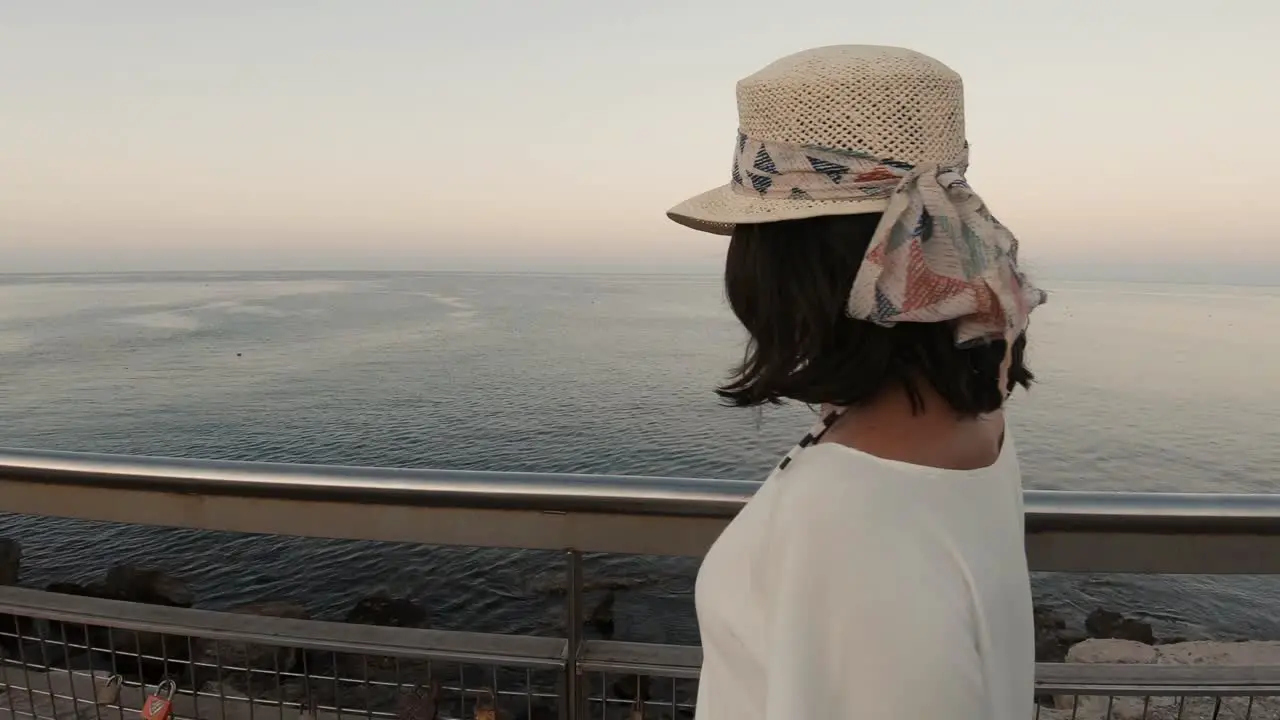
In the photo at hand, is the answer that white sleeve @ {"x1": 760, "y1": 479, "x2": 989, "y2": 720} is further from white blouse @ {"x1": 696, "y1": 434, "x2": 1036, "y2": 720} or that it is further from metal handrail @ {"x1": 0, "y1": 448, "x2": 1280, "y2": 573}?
metal handrail @ {"x1": 0, "y1": 448, "x2": 1280, "y2": 573}

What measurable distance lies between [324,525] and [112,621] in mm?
706

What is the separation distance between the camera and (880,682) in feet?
2.14

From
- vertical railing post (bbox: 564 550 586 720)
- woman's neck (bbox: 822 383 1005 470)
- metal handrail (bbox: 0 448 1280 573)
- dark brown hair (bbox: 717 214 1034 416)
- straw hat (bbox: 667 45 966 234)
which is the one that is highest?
straw hat (bbox: 667 45 966 234)

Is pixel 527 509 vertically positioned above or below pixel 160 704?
above

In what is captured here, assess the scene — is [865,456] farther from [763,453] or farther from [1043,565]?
[763,453]

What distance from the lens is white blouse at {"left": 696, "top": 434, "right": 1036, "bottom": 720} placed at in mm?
647

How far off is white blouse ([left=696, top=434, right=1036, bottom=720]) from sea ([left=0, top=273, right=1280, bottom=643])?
0.24 metres

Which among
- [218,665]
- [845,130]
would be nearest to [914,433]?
[845,130]

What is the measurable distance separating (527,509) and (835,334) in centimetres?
100

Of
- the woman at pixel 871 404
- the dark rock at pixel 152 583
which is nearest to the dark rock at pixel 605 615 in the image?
the dark rock at pixel 152 583

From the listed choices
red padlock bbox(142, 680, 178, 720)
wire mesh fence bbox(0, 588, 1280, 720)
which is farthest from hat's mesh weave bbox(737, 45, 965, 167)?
red padlock bbox(142, 680, 178, 720)

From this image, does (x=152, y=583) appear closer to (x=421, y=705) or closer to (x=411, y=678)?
(x=411, y=678)

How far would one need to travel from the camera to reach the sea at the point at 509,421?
61.1 ft

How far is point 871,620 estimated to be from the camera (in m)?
0.65
